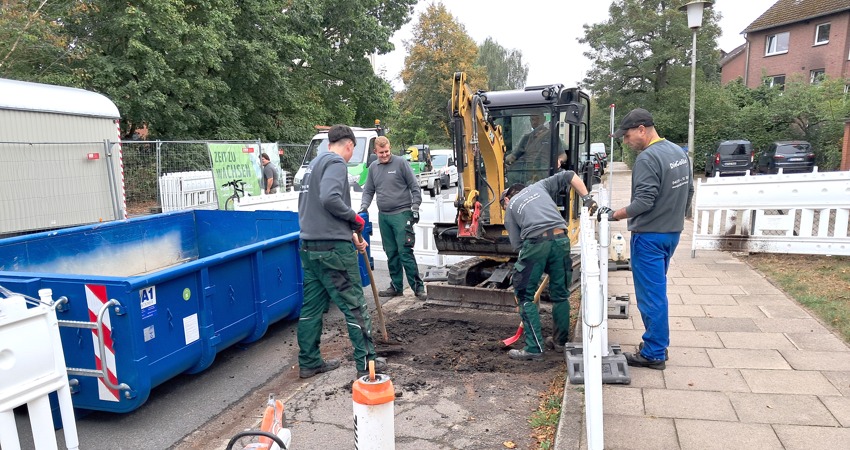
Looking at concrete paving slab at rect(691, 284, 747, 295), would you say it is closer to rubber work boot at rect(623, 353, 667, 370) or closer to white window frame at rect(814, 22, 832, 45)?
rubber work boot at rect(623, 353, 667, 370)

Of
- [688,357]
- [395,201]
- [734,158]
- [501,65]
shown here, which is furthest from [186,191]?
[501,65]

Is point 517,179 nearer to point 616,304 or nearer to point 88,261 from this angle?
point 616,304

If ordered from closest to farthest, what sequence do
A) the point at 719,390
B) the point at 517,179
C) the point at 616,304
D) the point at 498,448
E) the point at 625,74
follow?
the point at 498,448, the point at 719,390, the point at 616,304, the point at 517,179, the point at 625,74

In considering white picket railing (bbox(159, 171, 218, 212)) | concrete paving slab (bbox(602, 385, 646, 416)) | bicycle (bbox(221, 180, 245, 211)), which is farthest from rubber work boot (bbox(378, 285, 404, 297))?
white picket railing (bbox(159, 171, 218, 212))

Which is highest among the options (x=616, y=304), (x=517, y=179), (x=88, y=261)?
(x=517, y=179)

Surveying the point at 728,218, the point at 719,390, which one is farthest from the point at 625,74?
the point at 719,390

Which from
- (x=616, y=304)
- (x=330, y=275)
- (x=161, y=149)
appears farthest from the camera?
(x=161, y=149)

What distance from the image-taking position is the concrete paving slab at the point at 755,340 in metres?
4.86

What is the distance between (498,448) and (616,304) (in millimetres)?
2439

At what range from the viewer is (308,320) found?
4.64 meters

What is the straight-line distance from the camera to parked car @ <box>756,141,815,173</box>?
787 inches

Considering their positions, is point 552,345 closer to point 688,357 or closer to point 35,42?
point 688,357

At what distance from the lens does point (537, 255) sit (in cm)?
476

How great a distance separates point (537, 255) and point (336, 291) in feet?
5.52
